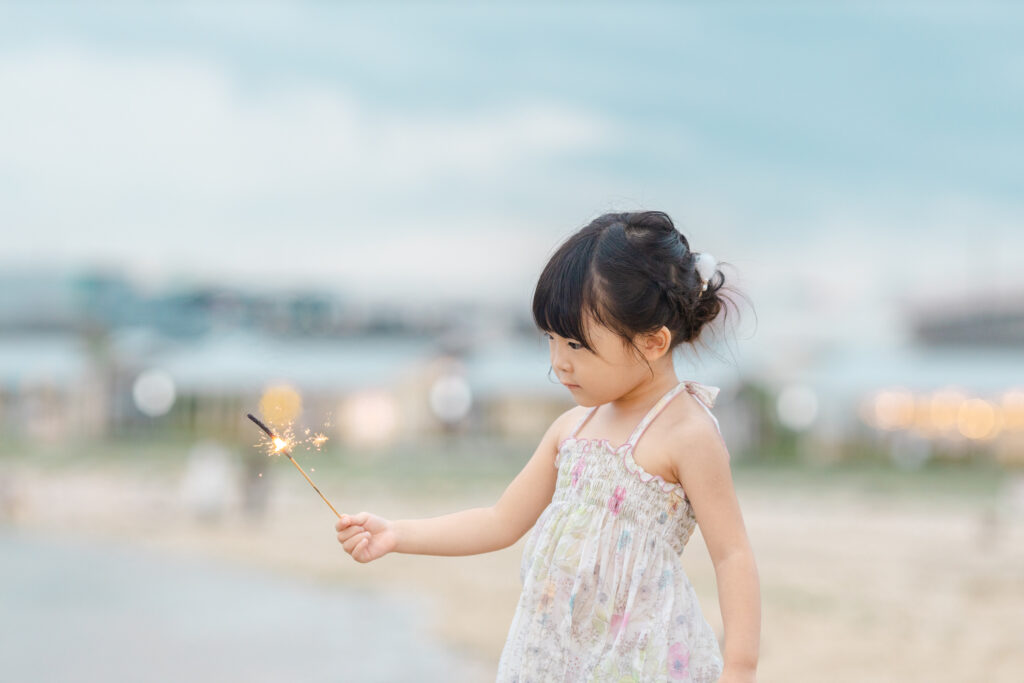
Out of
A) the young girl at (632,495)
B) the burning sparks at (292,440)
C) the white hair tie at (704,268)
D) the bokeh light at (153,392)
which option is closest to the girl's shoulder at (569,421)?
the young girl at (632,495)

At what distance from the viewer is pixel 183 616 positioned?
8.38 m

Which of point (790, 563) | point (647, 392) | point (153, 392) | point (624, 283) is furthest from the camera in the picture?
point (153, 392)

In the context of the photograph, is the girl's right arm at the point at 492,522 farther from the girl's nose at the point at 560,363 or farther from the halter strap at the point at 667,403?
the girl's nose at the point at 560,363

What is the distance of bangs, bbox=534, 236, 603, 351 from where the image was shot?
1.93m

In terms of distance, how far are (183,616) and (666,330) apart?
729 centimetres

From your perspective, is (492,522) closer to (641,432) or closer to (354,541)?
(354,541)

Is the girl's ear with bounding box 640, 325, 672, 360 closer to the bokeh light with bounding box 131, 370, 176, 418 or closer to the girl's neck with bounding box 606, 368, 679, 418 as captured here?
the girl's neck with bounding box 606, 368, 679, 418

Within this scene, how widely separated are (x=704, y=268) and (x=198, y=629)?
6.84 m

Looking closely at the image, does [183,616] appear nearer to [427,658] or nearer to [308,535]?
[427,658]

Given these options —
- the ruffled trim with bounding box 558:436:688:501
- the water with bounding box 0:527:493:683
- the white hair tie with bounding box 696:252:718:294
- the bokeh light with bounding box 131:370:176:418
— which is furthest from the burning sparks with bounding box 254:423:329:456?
the bokeh light with bounding box 131:370:176:418

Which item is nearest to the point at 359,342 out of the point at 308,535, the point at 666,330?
the point at 308,535

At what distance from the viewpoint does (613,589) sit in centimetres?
194

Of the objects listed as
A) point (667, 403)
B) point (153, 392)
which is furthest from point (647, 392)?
point (153, 392)

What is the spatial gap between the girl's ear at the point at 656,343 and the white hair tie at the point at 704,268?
0.11 meters
